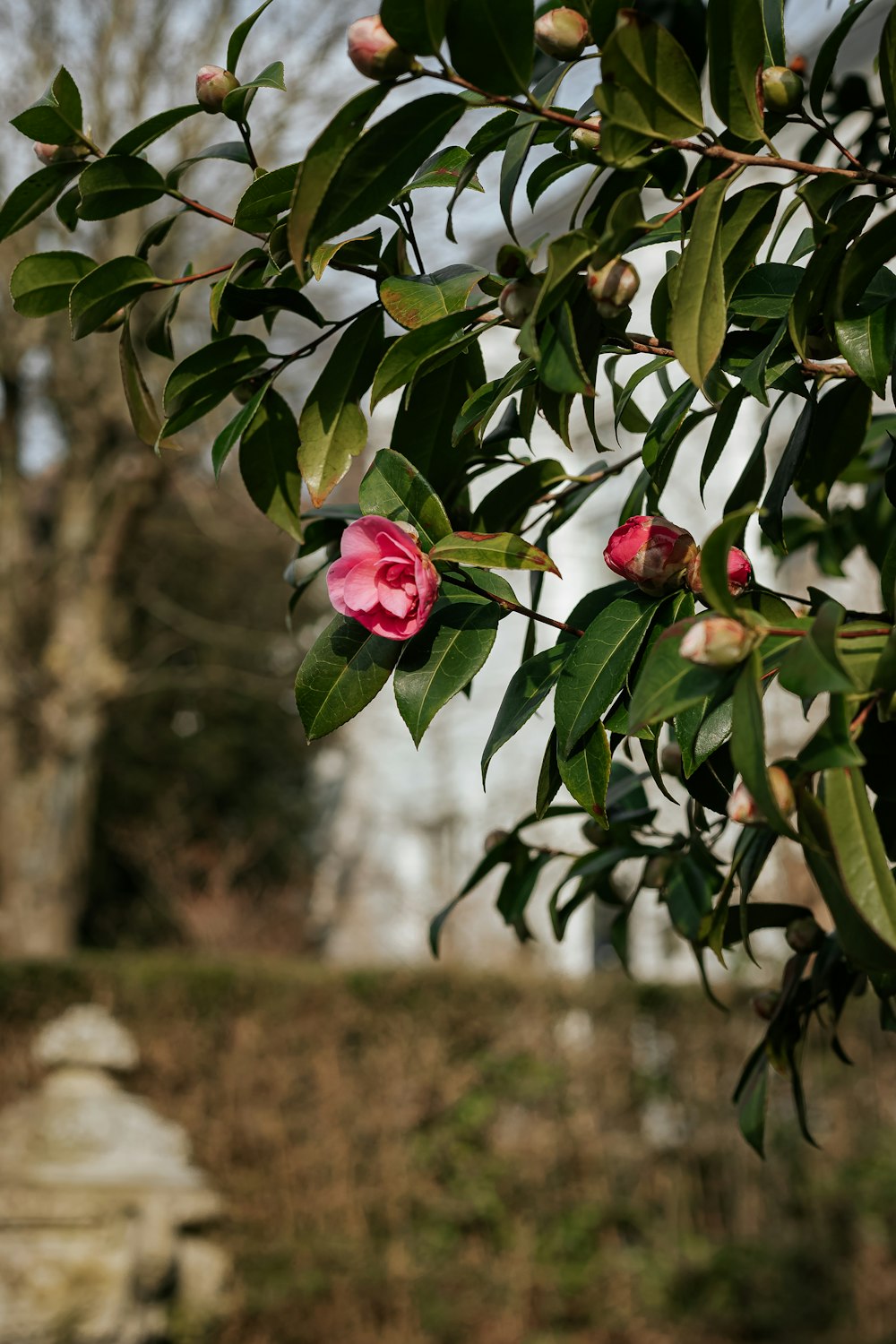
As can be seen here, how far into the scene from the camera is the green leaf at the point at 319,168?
60 centimetres

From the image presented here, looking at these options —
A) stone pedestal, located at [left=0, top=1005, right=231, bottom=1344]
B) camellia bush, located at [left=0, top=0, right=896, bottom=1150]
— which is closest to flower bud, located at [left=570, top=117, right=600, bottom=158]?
camellia bush, located at [left=0, top=0, right=896, bottom=1150]

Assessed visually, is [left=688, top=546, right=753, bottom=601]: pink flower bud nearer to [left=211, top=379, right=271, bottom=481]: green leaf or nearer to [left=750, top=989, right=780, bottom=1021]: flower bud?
[left=211, top=379, right=271, bottom=481]: green leaf

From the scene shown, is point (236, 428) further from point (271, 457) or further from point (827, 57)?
point (827, 57)

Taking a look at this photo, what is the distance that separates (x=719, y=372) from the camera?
0.81 m

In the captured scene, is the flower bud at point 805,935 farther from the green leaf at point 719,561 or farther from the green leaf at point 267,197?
the green leaf at point 267,197

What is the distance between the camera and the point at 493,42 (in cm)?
60

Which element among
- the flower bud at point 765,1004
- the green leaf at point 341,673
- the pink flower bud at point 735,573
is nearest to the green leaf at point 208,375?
the green leaf at point 341,673

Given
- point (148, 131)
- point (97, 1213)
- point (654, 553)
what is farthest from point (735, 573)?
point (97, 1213)

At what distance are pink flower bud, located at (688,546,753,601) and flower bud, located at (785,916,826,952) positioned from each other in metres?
0.38

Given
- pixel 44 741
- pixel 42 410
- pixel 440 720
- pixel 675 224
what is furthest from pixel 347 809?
pixel 675 224

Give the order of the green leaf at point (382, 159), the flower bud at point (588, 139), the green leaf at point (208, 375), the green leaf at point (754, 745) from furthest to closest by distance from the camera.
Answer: the green leaf at point (208, 375), the flower bud at point (588, 139), the green leaf at point (382, 159), the green leaf at point (754, 745)

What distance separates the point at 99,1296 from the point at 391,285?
3.82 m

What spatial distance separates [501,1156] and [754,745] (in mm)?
4786

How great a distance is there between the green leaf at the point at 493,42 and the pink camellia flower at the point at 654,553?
0.78 ft
